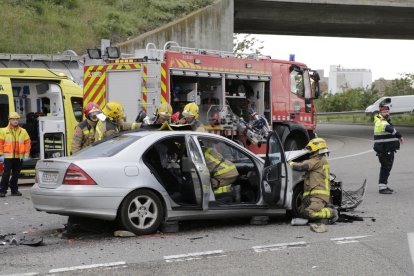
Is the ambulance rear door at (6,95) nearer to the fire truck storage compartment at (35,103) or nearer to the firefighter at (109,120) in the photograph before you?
the fire truck storage compartment at (35,103)

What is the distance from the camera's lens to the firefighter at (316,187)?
8047mm

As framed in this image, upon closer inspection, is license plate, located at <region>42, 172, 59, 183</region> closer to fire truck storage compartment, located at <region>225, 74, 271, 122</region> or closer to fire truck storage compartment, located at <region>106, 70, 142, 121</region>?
fire truck storage compartment, located at <region>106, 70, 142, 121</region>

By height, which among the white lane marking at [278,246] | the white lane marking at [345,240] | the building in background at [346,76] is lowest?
the white lane marking at [345,240]

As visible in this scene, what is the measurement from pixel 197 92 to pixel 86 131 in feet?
13.6

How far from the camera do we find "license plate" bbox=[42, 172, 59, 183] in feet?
23.6

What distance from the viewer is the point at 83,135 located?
9.42 m

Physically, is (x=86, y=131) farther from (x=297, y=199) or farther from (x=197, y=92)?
(x=197, y=92)

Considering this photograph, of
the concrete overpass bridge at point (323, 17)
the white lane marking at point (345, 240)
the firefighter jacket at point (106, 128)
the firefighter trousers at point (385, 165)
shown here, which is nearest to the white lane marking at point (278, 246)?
the white lane marking at point (345, 240)

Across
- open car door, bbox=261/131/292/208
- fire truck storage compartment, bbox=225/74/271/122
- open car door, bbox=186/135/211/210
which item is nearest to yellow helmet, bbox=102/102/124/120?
open car door, bbox=186/135/211/210

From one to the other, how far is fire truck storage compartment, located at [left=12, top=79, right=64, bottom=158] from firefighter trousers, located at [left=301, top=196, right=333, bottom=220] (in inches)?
280

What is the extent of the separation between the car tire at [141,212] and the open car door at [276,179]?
1456 millimetres

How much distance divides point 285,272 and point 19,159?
717cm

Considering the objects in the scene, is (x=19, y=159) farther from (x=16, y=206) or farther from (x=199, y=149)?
(x=199, y=149)

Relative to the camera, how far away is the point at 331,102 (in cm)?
6022
